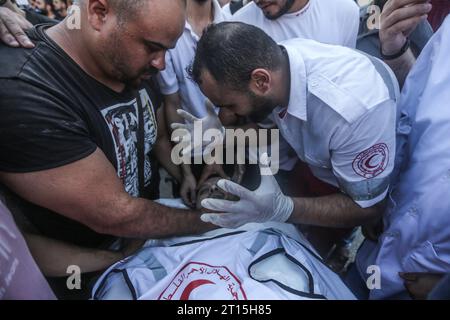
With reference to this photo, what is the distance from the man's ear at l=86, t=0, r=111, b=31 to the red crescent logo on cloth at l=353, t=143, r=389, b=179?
1.09 m

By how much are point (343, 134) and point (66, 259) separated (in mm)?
1190

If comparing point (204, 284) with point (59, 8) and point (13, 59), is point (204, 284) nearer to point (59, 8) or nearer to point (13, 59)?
point (13, 59)

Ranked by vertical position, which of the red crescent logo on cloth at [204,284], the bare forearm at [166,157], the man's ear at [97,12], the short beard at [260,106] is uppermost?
the man's ear at [97,12]

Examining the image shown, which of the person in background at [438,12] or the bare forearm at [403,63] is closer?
the bare forearm at [403,63]

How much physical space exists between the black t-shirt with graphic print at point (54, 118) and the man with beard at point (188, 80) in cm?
49

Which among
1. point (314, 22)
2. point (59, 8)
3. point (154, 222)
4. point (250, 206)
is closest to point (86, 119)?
point (154, 222)

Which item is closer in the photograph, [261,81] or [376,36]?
[261,81]

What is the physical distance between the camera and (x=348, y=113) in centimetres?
135

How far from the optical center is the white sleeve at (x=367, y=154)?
53.6 inches

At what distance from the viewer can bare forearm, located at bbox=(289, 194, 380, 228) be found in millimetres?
1540

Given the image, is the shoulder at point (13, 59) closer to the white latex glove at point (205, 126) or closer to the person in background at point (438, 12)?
the white latex glove at point (205, 126)

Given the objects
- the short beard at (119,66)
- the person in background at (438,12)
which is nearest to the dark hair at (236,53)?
the short beard at (119,66)

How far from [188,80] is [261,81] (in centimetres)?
63

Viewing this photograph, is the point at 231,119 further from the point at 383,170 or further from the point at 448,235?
the point at 448,235
